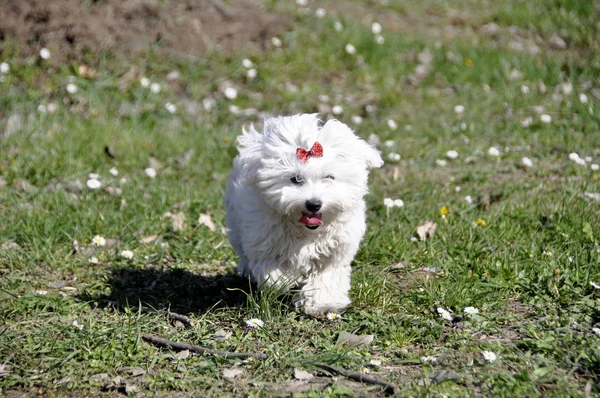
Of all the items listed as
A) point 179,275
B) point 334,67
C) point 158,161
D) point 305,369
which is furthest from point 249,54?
point 305,369

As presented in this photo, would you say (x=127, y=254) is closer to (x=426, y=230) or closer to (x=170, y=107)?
(x=426, y=230)

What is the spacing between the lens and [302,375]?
360 centimetres

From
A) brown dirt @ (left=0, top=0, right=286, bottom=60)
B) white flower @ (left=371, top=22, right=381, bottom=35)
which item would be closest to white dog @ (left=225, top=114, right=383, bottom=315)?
brown dirt @ (left=0, top=0, right=286, bottom=60)

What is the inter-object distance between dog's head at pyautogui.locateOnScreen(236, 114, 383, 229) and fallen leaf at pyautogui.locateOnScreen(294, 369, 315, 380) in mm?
759

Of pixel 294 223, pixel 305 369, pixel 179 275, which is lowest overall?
pixel 179 275

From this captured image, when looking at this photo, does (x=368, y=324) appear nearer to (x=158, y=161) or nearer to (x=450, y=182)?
(x=450, y=182)

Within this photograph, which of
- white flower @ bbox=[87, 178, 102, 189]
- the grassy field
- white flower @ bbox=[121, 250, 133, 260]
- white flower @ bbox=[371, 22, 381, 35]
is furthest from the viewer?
white flower @ bbox=[371, 22, 381, 35]

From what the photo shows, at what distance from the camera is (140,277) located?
496 centimetres

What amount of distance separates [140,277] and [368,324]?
168 centimetres

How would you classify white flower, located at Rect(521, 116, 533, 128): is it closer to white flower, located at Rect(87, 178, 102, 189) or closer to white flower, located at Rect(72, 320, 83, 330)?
white flower, located at Rect(87, 178, 102, 189)

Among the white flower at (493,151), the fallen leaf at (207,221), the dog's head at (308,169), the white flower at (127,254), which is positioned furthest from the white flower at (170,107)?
the dog's head at (308,169)

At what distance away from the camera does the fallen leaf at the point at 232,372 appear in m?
3.63

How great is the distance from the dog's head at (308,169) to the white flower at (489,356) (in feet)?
3.34

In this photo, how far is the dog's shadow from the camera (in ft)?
14.9
